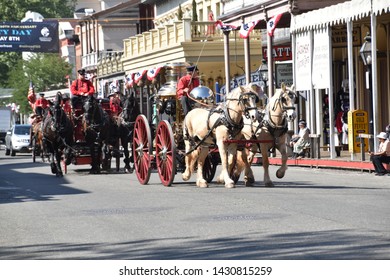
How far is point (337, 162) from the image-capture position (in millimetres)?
30484

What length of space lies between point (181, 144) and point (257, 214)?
7482 millimetres

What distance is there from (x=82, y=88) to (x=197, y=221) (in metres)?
14.4

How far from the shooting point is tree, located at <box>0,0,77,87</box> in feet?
410

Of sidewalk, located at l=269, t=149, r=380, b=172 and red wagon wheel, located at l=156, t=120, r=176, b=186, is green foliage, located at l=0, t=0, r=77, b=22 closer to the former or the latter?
sidewalk, located at l=269, t=149, r=380, b=172

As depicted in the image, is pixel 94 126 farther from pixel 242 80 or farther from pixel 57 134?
pixel 242 80

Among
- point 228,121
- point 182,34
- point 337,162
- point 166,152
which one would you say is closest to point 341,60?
point 337,162

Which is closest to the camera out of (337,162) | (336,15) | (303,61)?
(337,162)

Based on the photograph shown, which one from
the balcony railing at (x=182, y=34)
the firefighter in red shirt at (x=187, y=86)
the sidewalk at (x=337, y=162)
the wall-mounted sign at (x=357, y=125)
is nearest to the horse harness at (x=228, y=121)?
the firefighter in red shirt at (x=187, y=86)

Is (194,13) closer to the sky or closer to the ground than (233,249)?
closer to the sky

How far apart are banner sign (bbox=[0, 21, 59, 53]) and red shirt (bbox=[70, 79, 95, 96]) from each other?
4289cm

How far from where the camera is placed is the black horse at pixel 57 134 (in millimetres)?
29328

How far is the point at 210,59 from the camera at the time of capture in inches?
2156

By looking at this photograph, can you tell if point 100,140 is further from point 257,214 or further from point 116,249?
point 116,249

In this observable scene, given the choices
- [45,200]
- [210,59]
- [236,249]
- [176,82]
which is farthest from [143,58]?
[236,249]
